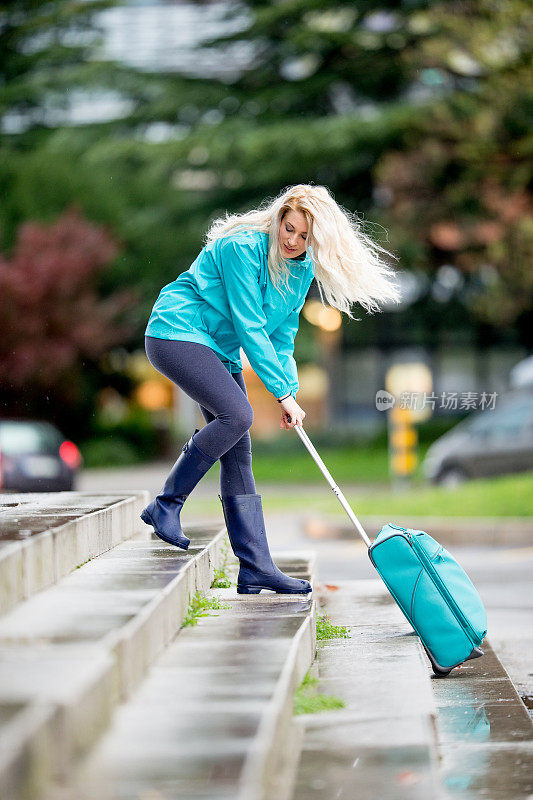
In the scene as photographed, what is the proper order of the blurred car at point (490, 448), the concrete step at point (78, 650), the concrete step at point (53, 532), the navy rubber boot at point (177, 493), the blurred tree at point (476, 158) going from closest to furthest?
the concrete step at point (78, 650) < the concrete step at point (53, 532) < the navy rubber boot at point (177, 493) < the blurred car at point (490, 448) < the blurred tree at point (476, 158)

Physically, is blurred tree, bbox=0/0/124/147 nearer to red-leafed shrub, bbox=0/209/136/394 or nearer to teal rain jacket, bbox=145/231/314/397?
red-leafed shrub, bbox=0/209/136/394

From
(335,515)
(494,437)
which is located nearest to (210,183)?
(494,437)

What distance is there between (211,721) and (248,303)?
185 centimetres

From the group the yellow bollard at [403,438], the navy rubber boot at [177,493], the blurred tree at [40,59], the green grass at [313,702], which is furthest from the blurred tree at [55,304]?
the green grass at [313,702]

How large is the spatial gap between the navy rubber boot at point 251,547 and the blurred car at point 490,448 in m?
12.8

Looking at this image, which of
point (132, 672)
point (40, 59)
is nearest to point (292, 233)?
point (132, 672)

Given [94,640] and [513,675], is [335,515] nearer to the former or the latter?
[513,675]

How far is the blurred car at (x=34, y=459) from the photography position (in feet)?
51.2

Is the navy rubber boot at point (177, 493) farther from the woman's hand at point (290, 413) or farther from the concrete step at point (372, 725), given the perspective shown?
the concrete step at point (372, 725)

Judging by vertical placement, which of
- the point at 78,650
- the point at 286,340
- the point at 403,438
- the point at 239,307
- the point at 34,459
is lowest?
the point at 78,650

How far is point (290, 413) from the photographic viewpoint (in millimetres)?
4430

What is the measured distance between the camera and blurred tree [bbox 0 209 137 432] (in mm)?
25609

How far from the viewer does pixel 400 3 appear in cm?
2428

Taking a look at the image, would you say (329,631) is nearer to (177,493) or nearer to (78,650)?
(177,493)
